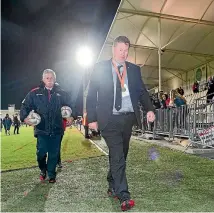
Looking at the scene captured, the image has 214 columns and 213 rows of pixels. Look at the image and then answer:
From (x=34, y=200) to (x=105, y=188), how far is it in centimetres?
109

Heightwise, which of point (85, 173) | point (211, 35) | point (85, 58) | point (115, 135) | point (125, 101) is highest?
point (211, 35)

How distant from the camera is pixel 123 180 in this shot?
368 centimetres

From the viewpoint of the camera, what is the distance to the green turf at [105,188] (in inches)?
145

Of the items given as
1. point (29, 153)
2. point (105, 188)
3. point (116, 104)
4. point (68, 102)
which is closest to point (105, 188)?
point (105, 188)

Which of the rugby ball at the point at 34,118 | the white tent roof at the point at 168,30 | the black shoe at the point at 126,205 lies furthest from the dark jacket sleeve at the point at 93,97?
the white tent roof at the point at 168,30

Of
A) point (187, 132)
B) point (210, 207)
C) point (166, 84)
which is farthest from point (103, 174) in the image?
point (166, 84)

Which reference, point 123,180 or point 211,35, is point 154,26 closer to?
point 211,35

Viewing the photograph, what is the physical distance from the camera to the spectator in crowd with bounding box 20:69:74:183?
5.25 meters

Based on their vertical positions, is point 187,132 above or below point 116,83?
below

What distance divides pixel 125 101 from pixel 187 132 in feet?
22.7

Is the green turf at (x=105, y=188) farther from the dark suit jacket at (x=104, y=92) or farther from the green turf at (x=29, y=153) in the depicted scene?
the green turf at (x=29, y=153)

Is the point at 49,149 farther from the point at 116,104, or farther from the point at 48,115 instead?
the point at 116,104

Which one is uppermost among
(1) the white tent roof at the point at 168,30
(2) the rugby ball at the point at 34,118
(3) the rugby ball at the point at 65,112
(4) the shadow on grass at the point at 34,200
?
(1) the white tent roof at the point at 168,30

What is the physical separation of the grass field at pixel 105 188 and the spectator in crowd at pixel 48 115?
17.8 inches
